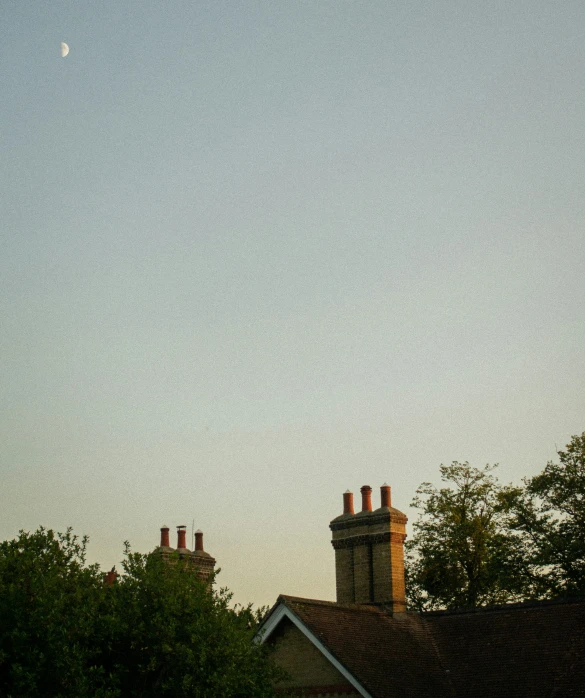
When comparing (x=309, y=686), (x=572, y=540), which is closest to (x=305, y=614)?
(x=309, y=686)

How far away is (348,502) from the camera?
33438 mm

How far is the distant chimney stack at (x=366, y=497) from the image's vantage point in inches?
1289

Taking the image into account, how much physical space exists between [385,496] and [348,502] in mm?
1542

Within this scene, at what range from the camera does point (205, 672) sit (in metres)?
20.1

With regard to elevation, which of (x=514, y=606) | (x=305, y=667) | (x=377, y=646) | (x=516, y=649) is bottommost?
(x=305, y=667)

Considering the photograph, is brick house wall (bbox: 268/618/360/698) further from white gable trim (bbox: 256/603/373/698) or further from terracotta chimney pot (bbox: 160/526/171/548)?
terracotta chimney pot (bbox: 160/526/171/548)

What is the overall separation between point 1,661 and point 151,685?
3316mm

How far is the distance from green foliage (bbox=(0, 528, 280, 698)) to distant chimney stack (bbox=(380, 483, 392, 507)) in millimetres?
10726

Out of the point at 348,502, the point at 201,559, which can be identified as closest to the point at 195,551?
the point at 201,559

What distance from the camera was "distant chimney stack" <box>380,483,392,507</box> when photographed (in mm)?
32334

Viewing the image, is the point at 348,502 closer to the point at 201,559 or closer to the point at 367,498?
the point at 367,498

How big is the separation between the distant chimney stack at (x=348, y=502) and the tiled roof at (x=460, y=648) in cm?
379

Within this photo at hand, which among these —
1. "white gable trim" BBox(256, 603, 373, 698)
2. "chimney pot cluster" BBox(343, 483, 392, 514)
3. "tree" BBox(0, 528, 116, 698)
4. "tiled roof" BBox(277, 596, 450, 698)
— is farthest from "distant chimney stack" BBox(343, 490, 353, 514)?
"tree" BBox(0, 528, 116, 698)

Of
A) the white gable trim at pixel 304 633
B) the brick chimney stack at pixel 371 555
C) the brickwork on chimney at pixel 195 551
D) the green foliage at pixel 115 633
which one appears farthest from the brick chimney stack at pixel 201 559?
the green foliage at pixel 115 633
